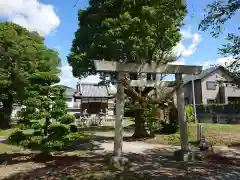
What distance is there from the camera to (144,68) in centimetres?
907

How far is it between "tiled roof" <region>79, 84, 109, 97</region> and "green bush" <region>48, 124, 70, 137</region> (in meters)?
24.1

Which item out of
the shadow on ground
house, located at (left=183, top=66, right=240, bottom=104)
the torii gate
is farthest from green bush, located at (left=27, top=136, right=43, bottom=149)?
house, located at (left=183, top=66, right=240, bottom=104)

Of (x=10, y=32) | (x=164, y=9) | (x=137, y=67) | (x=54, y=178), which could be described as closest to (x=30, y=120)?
(x=54, y=178)

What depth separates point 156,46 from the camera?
48.3 feet

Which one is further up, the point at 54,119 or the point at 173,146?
the point at 54,119

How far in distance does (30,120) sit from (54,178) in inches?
128

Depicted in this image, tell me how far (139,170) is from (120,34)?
7.64m

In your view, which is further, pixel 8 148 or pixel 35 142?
pixel 8 148

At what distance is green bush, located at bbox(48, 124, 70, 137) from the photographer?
9391 millimetres

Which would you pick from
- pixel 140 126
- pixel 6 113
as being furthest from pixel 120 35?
pixel 6 113

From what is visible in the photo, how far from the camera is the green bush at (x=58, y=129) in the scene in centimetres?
939

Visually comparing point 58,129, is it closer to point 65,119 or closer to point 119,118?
point 65,119

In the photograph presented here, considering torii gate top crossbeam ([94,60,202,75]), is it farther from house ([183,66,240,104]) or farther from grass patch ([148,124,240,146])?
house ([183,66,240,104])

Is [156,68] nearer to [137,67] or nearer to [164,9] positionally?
[137,67]
